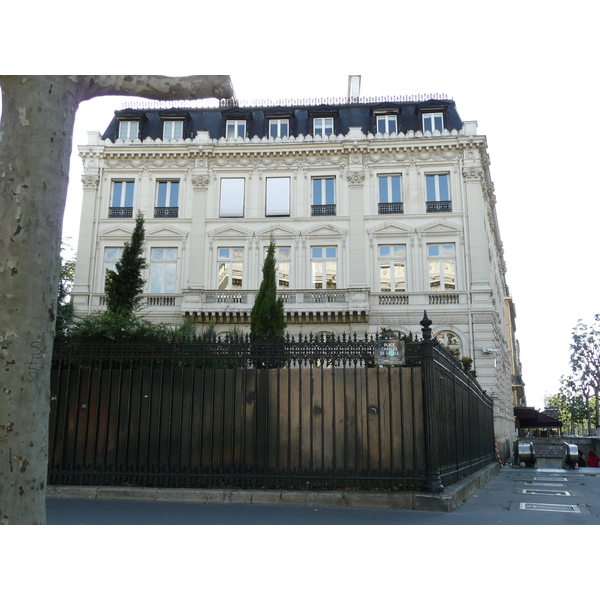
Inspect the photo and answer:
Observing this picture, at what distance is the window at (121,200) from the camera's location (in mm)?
31297

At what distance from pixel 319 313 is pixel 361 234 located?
461cm

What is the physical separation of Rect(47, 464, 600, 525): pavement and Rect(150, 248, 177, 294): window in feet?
71.0

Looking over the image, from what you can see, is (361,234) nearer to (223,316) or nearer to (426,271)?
(426,271)

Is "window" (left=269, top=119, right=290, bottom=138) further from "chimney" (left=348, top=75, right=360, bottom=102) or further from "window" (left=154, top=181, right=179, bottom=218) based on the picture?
"window" (left=154, top=181, right=179, bottom=218)

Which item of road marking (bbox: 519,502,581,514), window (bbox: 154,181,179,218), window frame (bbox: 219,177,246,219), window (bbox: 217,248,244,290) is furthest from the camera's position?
window (bbox: 154,181,179,218)

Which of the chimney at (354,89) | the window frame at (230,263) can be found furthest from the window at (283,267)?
the chimney at (354,89)

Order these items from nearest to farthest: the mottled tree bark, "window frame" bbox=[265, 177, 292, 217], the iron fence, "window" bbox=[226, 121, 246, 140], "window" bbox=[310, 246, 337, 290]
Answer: the mottled tree bark → the iron fence → "window" bbox=[310, 246, 337, 290] → "window frame" bbox=[265, 177, 292, 217] → "window" bbox=[226, 121, 246, 140]

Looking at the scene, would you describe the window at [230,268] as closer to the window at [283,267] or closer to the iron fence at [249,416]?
the window at [283,267]

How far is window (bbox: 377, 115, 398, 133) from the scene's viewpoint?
32031mm

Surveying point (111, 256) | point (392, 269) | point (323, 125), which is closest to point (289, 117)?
point (323, 125)

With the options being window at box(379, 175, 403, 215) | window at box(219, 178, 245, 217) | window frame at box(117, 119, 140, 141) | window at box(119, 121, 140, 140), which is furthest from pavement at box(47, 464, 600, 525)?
window at box(119, 121, 140, 140)

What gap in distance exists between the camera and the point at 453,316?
94.2 ft

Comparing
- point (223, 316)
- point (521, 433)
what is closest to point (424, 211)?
point (223, 316)

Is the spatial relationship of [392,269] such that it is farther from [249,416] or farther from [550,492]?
[249,416]
